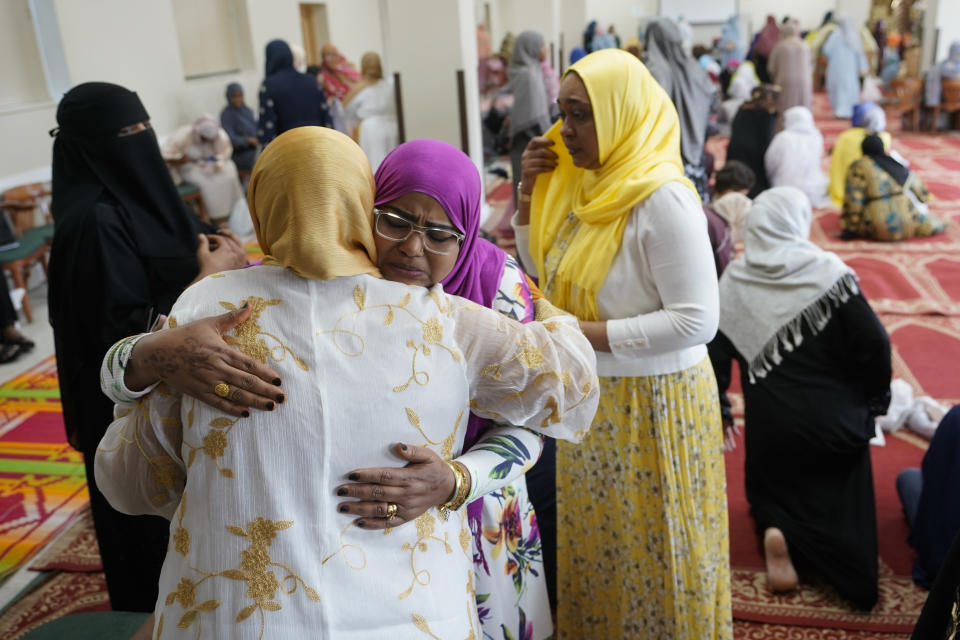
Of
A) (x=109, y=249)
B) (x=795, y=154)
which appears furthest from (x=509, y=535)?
(x=795, y=154)

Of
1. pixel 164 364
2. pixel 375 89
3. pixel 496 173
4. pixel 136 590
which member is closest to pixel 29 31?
pixel 375 89

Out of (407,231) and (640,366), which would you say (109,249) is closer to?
(407,231)

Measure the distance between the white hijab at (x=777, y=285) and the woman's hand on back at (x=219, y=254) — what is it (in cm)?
157

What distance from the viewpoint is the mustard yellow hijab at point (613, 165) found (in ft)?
5.90

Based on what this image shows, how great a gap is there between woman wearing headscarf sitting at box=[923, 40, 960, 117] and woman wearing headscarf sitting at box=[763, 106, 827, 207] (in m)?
4.89

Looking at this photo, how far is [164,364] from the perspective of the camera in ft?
3.28

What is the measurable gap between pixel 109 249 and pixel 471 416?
1072 mm

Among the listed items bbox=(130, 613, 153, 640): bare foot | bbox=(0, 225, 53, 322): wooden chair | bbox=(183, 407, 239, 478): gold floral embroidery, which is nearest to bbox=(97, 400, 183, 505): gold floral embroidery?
bbox=(183, 407, 239, 478): gold floral embroidery

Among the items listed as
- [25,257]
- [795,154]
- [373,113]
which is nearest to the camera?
[25,257]

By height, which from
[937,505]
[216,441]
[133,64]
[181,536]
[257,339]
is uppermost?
[133,64]

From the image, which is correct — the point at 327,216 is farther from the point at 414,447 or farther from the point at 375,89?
the point at 375,89

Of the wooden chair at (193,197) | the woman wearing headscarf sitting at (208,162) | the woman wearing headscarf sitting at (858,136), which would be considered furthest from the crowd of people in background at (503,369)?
the woman wearing headscarf sitting at (208,162)

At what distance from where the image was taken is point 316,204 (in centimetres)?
97

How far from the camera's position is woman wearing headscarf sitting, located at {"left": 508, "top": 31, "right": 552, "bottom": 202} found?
6.32 metres
